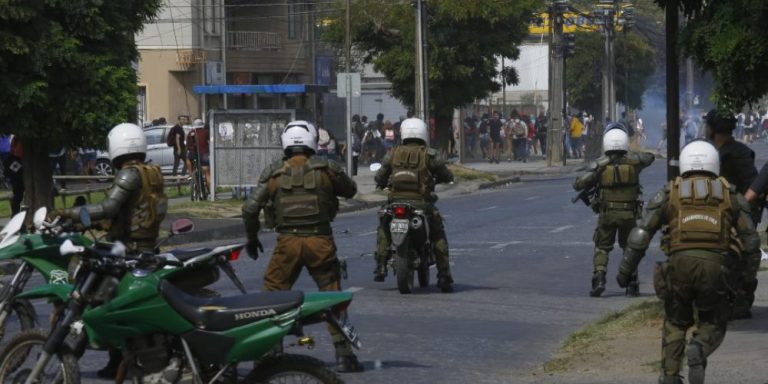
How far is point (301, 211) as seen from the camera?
1049 cm

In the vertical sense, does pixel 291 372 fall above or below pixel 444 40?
below

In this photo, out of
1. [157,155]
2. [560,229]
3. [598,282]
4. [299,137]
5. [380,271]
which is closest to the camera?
[299,137]

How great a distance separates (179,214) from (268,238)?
3.32m

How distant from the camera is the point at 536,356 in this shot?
11.8 meters

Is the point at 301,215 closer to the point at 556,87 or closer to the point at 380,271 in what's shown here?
the point at 380,271

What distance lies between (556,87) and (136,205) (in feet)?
140

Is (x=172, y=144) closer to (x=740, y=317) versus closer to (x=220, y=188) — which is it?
(x=220, y=188)

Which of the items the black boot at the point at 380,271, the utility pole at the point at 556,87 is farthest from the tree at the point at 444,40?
the black boot at the point at 380,271

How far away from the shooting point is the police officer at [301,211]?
412 inches

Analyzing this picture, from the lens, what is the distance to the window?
41.7 meters

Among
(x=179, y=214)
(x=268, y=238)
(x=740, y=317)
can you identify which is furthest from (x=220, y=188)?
(x=740, y=317)

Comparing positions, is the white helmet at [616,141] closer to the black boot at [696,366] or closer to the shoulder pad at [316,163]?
the shoulder pad at [316,163]

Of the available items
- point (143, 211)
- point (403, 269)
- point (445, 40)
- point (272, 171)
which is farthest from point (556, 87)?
point (143, 211)

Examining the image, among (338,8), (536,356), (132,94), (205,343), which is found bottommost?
(536,356)
